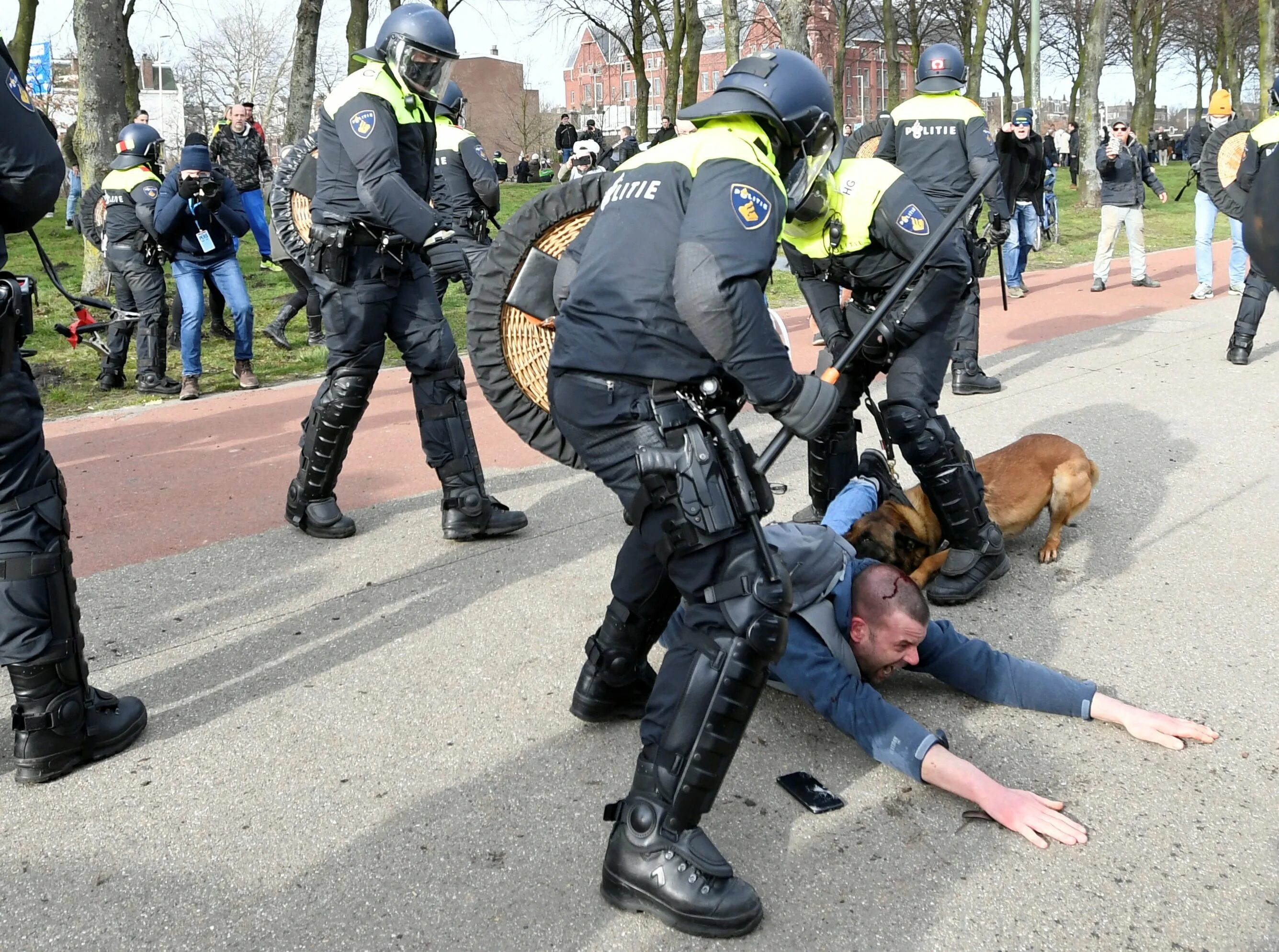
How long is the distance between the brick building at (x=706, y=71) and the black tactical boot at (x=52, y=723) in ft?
133

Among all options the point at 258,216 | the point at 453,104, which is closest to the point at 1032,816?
the point at 453,104

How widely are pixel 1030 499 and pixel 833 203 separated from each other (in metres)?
1.49

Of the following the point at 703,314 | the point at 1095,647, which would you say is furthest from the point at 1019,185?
the point at 703,314

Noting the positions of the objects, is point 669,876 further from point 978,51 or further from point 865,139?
point 978,51

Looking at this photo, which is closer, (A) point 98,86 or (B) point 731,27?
(A) point 98,86

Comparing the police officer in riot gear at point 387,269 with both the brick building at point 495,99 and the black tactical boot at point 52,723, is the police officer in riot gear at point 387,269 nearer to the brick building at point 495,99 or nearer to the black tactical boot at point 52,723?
the black tactical boot at point 52,723

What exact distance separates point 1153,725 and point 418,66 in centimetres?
384

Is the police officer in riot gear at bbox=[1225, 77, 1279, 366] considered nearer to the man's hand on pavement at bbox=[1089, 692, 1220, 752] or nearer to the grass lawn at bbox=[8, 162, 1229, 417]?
the grass lawn at bbox=[8, 162, 1229, 417]

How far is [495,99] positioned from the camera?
68.0 metres

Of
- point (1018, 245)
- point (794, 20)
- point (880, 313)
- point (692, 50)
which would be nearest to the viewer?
point (880, 313)

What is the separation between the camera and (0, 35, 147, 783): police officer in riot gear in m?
3.29

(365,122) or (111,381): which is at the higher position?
(365,122)

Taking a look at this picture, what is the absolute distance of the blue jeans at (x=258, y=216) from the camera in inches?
557

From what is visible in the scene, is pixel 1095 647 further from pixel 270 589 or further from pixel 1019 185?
pixel 1019 185
